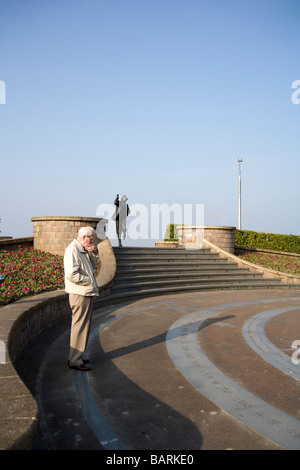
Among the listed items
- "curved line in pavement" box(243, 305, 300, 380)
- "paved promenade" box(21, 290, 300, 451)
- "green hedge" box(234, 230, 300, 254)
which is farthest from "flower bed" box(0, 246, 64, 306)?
"green hedge" box(234, 230, 300, 254)

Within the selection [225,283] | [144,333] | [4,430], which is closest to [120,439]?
[4,430]

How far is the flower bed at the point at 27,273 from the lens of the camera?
7281mm

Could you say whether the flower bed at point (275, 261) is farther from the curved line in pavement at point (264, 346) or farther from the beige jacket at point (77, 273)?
the beige jacket at point (77, 273)

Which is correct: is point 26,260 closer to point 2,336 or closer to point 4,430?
point 2,336

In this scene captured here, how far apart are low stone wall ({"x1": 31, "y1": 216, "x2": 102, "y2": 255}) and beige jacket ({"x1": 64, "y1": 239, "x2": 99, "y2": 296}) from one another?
25.8 feet

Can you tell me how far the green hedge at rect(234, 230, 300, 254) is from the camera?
71.7 feet

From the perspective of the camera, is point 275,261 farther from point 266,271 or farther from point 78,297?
point 78,297

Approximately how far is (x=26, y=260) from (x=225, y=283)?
290 inches

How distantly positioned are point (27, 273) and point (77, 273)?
16.9ft

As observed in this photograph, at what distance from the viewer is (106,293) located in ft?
32.0

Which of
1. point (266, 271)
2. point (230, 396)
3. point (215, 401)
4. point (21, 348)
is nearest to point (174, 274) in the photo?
point (266, 271)

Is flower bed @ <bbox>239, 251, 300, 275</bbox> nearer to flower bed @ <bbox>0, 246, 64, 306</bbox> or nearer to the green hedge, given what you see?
the green hedge

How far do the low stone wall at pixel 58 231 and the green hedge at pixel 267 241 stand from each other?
A: 12.2 metres

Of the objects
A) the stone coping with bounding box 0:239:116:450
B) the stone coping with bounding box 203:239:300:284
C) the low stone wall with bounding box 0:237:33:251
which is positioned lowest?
the stone coping with bounding box 203:239:300:284
